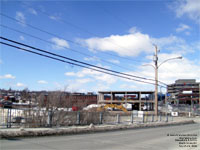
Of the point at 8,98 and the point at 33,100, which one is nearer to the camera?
the point at 33,100

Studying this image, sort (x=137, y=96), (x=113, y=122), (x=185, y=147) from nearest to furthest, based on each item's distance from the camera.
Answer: (x=185, y=147) → (x=113, y=122) → (x=137, y=96)

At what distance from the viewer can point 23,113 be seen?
16.1 metres

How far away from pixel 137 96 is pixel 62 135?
80.6 m

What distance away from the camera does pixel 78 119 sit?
19.2 meters

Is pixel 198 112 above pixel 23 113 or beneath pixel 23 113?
beneath

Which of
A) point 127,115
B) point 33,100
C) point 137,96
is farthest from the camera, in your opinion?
point 137,96

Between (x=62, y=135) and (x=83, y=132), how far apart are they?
1985 mm

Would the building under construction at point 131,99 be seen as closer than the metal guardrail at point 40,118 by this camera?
No

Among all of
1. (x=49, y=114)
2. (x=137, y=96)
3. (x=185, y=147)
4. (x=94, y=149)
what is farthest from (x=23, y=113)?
A: (x=137, y=96)

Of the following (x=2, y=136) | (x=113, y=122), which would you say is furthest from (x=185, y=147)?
(x=113, y=122)

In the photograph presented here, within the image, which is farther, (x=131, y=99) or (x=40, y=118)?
(x=131, y=99)

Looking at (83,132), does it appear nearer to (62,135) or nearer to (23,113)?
(62,135)

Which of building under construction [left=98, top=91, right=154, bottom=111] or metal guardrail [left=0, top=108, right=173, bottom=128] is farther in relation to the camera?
building under construction [left=98, top=91, right=154, bottom=111]

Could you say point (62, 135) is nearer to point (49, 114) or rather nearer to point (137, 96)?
point (49, 114)
